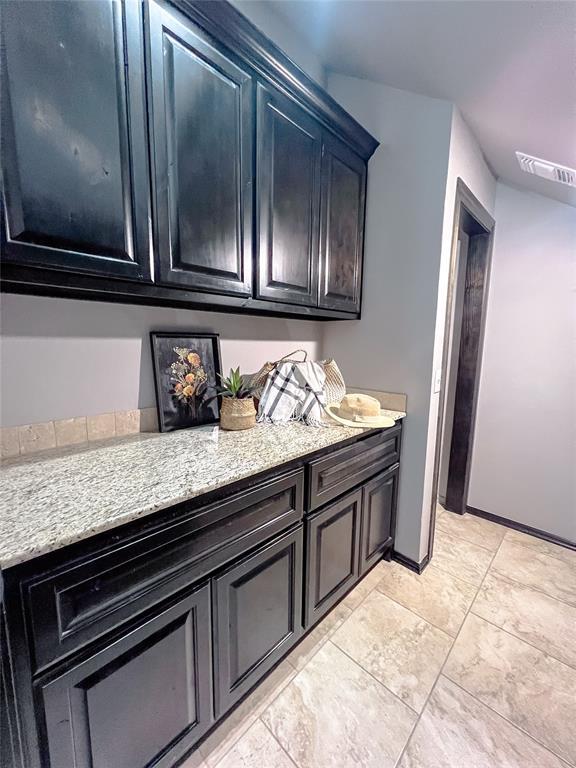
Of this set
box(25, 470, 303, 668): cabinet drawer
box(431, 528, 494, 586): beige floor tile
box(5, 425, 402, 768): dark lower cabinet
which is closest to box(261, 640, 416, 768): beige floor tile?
box(5, 425, 402, 768): dark lower cabinet

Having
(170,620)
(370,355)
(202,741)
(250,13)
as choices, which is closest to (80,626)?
(170,620)

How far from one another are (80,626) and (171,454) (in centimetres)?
50

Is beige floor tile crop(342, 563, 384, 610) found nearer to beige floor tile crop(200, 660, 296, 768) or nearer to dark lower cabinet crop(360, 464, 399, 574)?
dark lower cabinet crop(360, 464, 399, 574)

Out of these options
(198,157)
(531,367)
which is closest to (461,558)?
(531,367)

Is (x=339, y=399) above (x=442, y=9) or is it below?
below

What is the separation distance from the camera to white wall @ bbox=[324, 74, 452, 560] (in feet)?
5.29

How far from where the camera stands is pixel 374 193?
1.81 metres

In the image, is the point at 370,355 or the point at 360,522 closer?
the point at 360,522

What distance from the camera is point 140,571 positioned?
0.77 meters

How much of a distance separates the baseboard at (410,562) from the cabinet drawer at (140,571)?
1.21 metres

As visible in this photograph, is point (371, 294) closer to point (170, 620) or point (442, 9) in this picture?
point (442, 9)

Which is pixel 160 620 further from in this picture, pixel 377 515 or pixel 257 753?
pixel 377 515

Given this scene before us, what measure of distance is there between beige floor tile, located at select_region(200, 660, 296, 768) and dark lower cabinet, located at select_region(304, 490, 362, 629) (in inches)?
7.7

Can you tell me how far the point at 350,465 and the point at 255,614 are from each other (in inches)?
26.3
